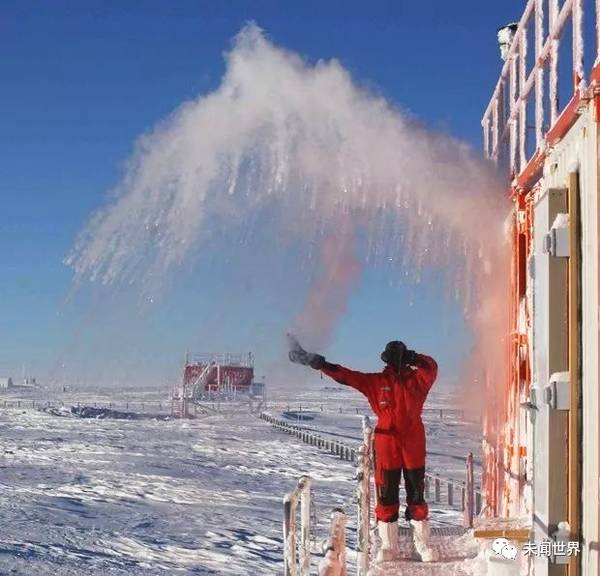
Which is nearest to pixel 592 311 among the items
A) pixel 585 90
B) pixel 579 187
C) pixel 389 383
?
pixel 579 187

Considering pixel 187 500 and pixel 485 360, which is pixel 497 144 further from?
pixel 187 500

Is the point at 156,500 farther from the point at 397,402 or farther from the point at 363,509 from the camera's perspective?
the point at 397,402

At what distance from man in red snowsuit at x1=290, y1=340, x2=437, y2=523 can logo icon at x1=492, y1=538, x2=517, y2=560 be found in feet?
4.11

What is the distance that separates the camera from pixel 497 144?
723 centimetres

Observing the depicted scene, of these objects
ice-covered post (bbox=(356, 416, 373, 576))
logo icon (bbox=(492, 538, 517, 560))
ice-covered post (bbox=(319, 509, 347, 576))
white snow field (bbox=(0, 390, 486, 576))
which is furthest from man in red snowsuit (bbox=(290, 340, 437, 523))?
ice-covered post (bbox=(319, 509, 347, 576))

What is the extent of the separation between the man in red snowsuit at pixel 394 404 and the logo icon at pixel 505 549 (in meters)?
1.25

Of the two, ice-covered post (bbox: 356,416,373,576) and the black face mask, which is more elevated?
the black face mask

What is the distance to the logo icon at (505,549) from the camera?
A: 4.11 metres

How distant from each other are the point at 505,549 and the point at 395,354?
166 centimetres

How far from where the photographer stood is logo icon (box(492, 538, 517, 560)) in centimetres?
411

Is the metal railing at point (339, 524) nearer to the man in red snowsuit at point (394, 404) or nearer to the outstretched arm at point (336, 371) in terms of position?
the man in red snowsuit at point (394, 404)

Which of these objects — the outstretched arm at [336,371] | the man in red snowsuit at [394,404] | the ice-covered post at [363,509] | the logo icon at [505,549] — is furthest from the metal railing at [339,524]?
the logo icon at [505,549]

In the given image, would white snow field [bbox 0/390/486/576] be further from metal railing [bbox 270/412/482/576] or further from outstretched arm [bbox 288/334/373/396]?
outstretched arm [bbox 288/334/373/396]

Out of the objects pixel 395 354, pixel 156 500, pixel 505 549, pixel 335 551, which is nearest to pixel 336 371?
pixel 395 354
